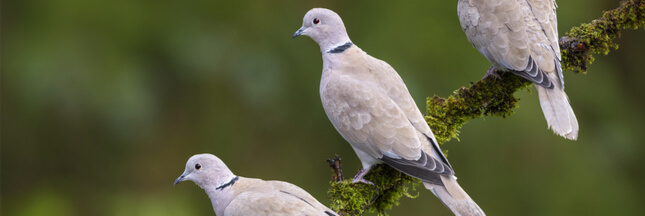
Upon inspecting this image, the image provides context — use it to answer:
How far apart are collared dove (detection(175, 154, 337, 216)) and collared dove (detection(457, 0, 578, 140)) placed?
0.93 meters

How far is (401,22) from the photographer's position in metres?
4.66

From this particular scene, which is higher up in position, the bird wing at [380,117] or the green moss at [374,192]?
the bird wing at [380,117]

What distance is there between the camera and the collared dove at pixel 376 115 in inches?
99.6

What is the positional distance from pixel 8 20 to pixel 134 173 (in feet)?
3.51

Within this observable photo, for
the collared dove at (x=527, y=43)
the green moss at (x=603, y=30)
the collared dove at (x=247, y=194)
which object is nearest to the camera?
the collared dove at (x=247, y=194)

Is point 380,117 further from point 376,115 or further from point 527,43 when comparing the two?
point 527,43

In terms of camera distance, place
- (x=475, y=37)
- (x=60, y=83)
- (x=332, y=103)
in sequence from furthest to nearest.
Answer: (x=60, y=83) → (x=475, y=37) → (x=332, y=103)

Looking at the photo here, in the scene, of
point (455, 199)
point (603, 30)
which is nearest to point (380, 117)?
point (455, 199)

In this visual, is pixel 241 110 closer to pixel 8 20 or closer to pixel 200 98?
pixel 200 98


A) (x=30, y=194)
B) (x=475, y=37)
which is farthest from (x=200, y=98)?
(x=475, y=37)

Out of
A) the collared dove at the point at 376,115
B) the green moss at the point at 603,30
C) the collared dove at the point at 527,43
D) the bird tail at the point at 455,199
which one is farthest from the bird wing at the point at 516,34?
the bird tail at the point at 455,199

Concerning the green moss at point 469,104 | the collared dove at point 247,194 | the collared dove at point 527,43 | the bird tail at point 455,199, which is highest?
the collared dove at point 527,43

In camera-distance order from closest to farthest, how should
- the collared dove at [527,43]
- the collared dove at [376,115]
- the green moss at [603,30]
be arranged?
the collared dove at [376,115]
the collared dove at [527,43]
the green moss at [603,30]

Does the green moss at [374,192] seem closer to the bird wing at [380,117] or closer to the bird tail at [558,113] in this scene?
A: the bird wing at [380,117]
